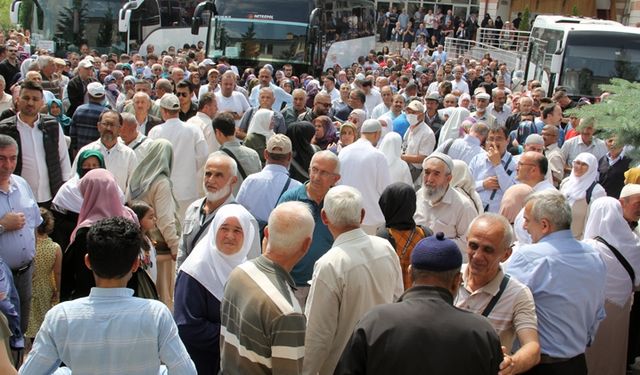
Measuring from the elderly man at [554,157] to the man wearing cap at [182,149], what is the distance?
420 centimetres

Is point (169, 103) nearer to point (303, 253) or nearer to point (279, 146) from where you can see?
point (279, 146)

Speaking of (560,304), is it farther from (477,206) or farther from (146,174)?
(146,174)

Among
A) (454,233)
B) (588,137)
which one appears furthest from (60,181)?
(588,137)

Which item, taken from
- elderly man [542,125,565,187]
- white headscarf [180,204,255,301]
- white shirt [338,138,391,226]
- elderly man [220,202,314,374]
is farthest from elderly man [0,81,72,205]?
elderly man [542,125,565,187]

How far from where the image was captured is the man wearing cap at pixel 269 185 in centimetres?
648

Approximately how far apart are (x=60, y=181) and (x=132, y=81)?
226 inches

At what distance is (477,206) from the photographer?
21.8ft

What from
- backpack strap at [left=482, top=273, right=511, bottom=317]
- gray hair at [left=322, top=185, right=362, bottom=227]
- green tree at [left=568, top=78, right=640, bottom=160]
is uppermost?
green tree at [left=568, top=78, right=640, bottom=160]

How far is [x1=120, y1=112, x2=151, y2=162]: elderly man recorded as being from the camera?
756 centimetres

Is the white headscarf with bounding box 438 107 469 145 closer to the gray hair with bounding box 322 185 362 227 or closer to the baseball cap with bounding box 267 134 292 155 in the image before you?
the baseball cap with bounding box 267 134 292 155

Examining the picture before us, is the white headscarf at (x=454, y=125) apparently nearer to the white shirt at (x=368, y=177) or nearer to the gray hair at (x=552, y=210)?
the white shirt at (x=368, y=177)

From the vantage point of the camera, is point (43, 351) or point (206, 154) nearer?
point (43, 351)

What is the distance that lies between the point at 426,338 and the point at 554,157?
6.55 metres

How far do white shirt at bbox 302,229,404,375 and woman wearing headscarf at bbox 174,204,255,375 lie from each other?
21.9 inches
